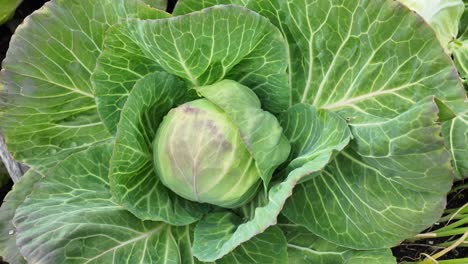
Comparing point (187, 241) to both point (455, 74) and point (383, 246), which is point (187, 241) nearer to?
point (383, 246)

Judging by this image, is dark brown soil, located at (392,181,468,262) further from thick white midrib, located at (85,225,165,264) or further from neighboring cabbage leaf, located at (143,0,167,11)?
neighboring cabbage leaf, located at (143,0,167,11)

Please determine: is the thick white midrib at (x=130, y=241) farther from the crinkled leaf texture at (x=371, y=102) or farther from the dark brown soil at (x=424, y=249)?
the dark brown soil at (x=424, y=249)

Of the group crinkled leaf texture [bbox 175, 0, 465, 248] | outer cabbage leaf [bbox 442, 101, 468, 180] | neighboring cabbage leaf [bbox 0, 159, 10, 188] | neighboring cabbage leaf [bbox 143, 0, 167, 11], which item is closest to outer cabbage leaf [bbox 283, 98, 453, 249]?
crinkled leaf texture [bbox 175, 0, 465, 248]

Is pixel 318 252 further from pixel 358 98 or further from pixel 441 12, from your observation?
pixel 441 12

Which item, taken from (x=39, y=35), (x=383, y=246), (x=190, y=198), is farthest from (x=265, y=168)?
(x=39, y=35)

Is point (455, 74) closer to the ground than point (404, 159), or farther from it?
farther from it

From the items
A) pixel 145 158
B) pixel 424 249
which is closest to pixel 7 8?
pixel 145 158
